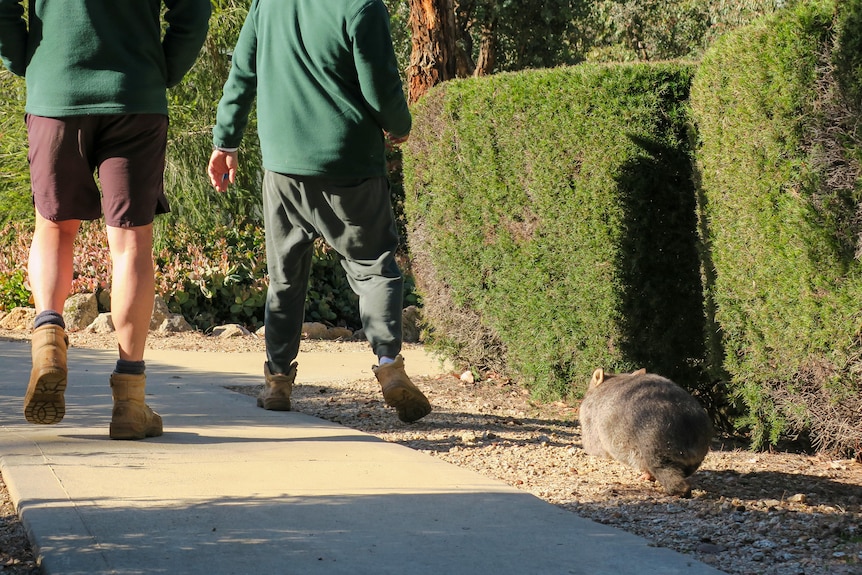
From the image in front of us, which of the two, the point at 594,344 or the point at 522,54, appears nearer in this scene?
the point at 594,344

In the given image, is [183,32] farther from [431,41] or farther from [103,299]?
[431,41]

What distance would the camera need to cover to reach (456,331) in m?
6.90

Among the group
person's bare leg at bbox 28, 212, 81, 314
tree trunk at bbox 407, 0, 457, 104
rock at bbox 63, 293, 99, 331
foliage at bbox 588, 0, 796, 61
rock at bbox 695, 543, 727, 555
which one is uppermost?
foliage at bbox 588, 0, 796, 61

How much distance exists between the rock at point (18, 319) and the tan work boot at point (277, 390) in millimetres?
4807

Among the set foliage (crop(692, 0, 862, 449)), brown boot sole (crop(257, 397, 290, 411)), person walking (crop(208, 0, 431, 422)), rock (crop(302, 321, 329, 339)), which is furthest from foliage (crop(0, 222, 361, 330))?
foliage (crop(692, 0, 862, 449))

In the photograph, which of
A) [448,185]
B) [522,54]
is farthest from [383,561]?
[522,54]

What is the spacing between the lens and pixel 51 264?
4.29m

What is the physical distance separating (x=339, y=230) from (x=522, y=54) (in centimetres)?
1673

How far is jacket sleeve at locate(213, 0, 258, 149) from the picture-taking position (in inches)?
202

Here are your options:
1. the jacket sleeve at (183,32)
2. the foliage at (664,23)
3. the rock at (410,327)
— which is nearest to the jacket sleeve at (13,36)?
the jacket sleeve at (183,32)

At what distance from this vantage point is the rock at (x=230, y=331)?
9.28 metres

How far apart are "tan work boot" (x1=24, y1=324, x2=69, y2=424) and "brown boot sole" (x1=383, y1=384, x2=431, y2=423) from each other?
145 cm

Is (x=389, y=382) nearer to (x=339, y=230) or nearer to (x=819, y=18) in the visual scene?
(x=339, y=230)

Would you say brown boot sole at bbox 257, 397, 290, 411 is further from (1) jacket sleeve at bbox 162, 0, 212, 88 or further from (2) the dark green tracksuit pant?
(1) jacket sleeve at bbox 162, 0, 212, 88
